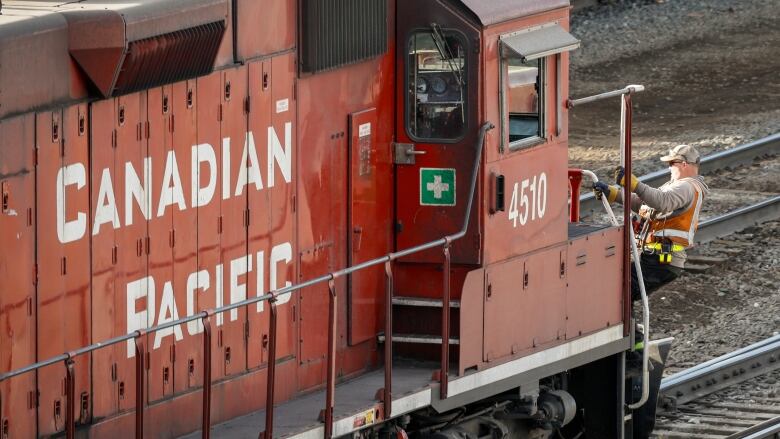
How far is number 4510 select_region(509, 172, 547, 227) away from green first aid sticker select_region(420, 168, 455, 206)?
434mm

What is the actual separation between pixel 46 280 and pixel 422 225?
2.93 m

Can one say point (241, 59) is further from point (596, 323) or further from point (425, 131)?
point (596, 323)

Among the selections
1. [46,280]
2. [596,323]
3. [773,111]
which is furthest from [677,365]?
[773,111]

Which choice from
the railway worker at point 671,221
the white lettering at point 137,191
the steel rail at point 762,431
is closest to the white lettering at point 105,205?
the white lettering at point 137,191

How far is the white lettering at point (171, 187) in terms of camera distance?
840 centimetres

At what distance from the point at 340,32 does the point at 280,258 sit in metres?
1.29

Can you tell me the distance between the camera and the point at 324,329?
9.71 meters

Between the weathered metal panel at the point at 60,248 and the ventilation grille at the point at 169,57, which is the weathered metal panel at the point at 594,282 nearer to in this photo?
the ventilation grille at the point at 169,57

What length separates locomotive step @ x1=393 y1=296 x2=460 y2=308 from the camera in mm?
9852

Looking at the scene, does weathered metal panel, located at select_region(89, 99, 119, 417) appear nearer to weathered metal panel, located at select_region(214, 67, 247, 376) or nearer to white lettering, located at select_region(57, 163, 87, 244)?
white lettering, located at select_region(57, 163, 87, 244)

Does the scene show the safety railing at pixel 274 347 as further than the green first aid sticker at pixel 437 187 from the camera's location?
No

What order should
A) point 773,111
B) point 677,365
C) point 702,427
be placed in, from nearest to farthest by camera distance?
point 702,427, point 677,365, point 773,111

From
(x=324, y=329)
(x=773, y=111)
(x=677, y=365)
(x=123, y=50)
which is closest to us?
(x=123, y=50)

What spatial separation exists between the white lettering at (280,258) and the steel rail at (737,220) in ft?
27.3
